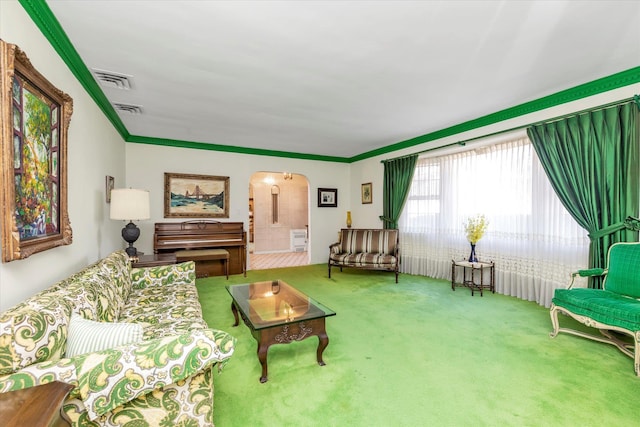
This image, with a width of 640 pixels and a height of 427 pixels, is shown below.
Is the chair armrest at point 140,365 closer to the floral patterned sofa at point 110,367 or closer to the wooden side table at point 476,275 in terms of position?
the floral patterned sofa at point 110,367

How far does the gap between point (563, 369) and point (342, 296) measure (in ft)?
8.01

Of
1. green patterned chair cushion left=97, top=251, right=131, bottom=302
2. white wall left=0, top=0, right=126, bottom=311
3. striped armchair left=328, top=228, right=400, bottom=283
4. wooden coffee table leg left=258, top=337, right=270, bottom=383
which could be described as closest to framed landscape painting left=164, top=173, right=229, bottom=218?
white wall left=0, top=0, right=126, bottom=311

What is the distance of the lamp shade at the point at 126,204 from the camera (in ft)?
10.8

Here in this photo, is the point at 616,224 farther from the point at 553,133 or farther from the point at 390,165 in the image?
the point at 390,165

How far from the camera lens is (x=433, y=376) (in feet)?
6.99

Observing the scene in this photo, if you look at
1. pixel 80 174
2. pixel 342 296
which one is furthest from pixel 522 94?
pixel 80 174

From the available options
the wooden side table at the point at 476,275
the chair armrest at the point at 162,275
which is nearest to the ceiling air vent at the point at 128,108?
the chair armrest at the point at 162,275

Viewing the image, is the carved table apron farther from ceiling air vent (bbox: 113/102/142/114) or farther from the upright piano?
the upright piano

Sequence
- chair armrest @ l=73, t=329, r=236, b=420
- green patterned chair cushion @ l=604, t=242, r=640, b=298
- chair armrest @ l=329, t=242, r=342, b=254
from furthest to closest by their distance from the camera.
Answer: chair armrest @ l=329, t=242, r=342, b=254, green patterned chair cushion @ l=604, t=242, r=640, b=298, chair armrest @ l=73, t=329, r=236, b=420

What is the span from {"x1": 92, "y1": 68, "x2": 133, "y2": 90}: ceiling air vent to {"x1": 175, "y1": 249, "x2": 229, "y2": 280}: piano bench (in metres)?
2.70

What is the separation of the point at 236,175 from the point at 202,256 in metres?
1.80

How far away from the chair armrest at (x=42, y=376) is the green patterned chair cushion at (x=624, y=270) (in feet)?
12.9

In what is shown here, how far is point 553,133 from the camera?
3.39 meters

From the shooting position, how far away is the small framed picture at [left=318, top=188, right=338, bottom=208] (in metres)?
6.81
